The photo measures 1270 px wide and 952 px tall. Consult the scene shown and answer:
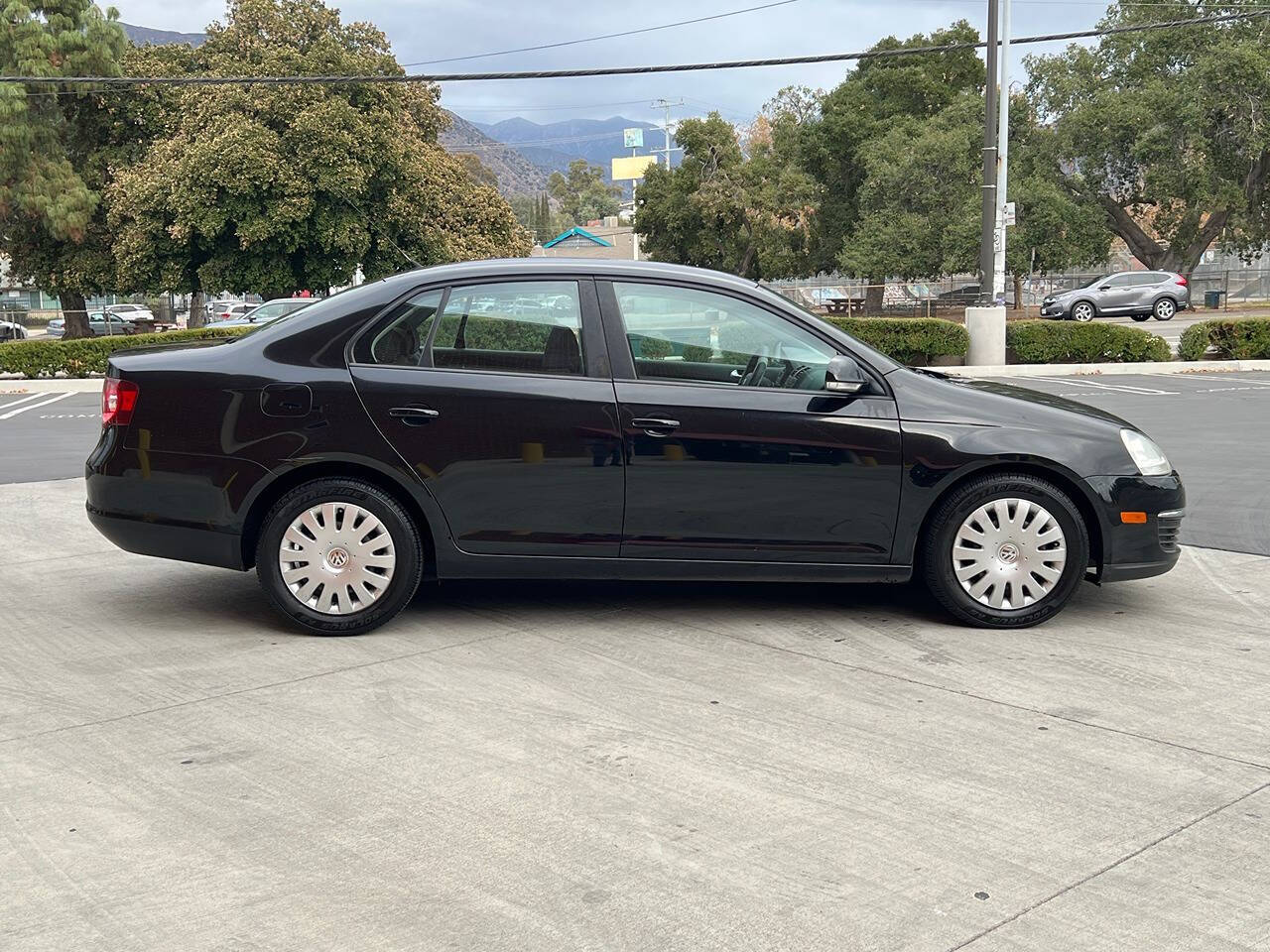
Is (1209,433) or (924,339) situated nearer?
(1209,433)

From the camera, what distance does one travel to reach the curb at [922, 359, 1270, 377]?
23.6 metres

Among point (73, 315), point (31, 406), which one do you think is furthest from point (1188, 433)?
point (73, 315)

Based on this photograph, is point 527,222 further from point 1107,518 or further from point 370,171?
point 1107,518

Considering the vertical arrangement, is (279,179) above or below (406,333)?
above

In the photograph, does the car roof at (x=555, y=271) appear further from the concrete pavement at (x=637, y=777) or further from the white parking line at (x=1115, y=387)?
the white parking line at (x=1115, y=387)

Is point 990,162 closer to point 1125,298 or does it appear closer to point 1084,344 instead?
point 1084,344

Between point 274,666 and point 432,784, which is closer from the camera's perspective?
point 432,784

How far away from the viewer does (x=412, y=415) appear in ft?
19.1

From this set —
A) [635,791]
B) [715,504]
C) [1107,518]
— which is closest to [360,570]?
[715,504]

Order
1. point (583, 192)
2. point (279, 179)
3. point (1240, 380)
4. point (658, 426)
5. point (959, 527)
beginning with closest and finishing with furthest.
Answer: point (658, 426), point (959, 527), point (1240, 380), point (279, 179), point (583, 192)

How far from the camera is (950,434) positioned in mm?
5883

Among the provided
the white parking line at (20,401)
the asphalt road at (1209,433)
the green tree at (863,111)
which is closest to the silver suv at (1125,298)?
the green tree at (863,111)

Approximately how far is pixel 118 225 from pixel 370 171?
674cm

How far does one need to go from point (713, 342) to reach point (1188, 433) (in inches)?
358
